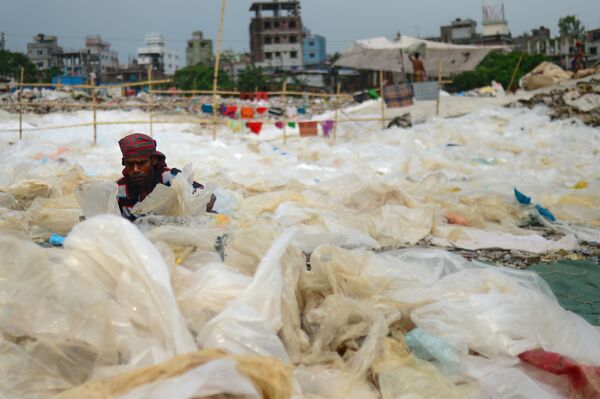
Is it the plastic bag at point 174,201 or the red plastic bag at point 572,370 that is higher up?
the plastic bag at point 174,201

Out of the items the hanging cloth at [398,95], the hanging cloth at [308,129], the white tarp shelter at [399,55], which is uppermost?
the white tarp shelter at [399,55]

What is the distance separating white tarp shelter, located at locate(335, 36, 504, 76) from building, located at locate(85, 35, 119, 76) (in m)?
77.2

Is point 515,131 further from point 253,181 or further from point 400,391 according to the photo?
point 400,391

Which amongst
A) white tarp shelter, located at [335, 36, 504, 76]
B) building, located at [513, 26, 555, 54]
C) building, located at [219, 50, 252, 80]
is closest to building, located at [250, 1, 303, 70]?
building, located at [219, 50, 252, 80]

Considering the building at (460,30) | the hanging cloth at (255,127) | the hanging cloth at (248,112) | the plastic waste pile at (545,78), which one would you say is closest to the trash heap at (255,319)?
the hanging cloth at (255,127)

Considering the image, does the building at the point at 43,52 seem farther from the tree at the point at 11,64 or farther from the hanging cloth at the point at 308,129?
the hanging cloth at the point at 308,129

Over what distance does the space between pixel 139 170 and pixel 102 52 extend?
328 feet

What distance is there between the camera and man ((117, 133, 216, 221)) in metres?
3.26

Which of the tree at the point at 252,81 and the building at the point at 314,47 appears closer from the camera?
the tree at the point at 252,81

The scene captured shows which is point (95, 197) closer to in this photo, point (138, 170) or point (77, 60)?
point (138, 170)

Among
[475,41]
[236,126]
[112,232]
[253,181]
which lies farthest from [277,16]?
[112,232]

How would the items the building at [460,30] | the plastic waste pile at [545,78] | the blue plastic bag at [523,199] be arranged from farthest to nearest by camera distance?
the building at [460,30] < the plastic waste pile at [545,78] < the blue plastic bag at [523,199]

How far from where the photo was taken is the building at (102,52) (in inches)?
3615

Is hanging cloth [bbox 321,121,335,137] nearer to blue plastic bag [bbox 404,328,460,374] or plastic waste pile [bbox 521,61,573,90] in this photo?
plastic waste pile [bbox 521,61,573,90]
